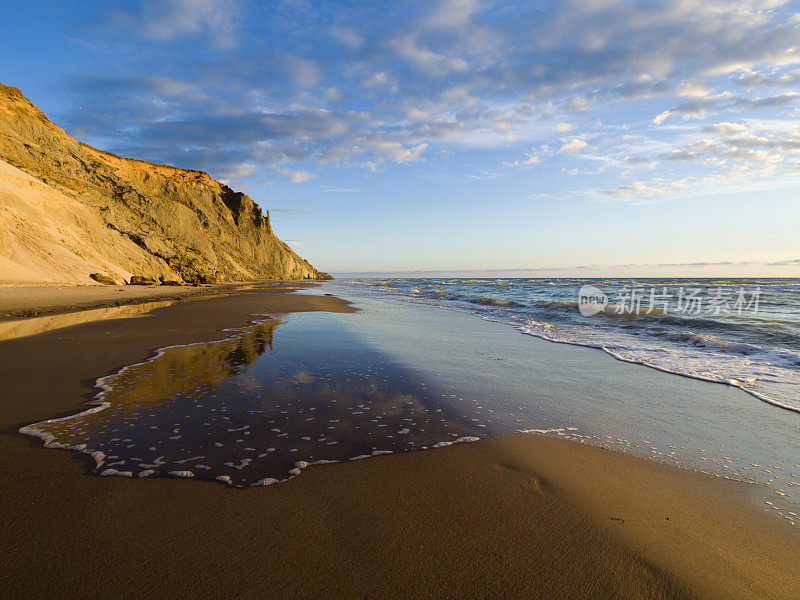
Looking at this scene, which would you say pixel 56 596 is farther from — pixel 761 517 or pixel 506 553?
pixel 761 517

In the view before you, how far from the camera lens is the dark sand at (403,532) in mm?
1911

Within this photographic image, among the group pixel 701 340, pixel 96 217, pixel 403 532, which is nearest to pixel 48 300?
pixel 96 217

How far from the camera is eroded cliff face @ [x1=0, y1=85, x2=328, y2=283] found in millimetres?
21891

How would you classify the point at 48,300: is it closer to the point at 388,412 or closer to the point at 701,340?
the point at 388,412

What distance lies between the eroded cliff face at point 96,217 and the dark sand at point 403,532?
77.3 ft

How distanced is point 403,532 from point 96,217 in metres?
37.5

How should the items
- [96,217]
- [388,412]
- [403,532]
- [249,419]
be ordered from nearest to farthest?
[403,532] < [249,419] < [388,412] < [96,217]

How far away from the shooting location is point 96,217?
96.4 ft

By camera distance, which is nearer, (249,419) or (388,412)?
(249,419)

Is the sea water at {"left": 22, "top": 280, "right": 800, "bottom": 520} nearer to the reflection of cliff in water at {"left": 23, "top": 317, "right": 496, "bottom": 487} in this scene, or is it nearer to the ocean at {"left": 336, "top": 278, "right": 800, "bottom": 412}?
the reflection of cliff in water at {"left": 23, "top": 317, "right": 496, "bottom": 487}

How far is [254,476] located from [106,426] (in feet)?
6.86

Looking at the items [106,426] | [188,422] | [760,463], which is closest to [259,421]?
[188,422]

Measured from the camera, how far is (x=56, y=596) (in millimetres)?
1745

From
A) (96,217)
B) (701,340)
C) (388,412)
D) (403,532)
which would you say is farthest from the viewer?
(96,217)
